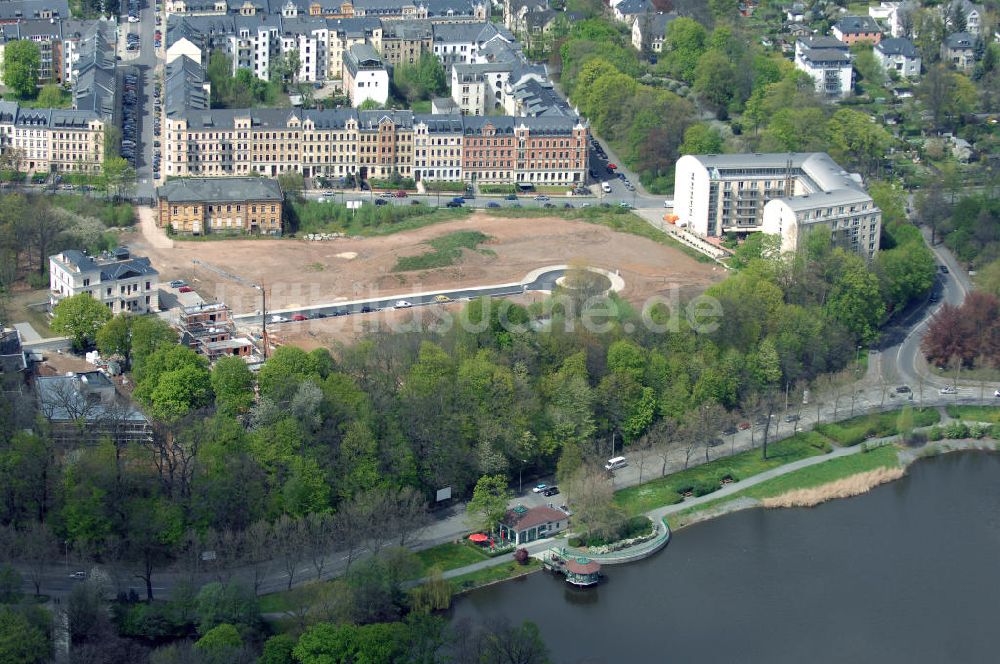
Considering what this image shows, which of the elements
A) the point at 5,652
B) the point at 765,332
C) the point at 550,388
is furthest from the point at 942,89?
the point at 5,652

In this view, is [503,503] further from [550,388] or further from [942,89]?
[942,89]

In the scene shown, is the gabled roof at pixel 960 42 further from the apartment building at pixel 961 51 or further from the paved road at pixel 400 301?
the paved road at pixel 400 301

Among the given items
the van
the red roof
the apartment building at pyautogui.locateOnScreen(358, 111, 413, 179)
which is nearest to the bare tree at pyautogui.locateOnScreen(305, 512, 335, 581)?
the red roof

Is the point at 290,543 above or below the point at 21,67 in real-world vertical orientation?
below

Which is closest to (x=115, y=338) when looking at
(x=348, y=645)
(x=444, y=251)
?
(x=444, y=251)

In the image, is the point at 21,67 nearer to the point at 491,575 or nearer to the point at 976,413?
the point at 491,575
